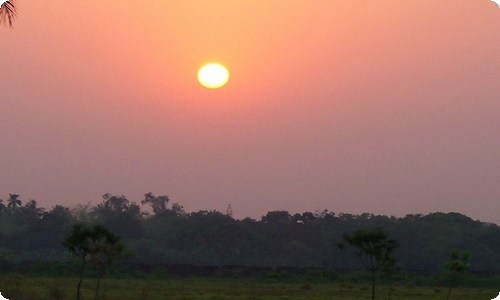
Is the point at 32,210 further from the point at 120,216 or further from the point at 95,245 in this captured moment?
the point at 95,245

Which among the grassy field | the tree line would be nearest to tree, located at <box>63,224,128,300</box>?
the grassy field

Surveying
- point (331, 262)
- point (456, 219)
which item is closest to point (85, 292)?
point (331, 262)

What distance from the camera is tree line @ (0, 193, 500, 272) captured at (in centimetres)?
8525

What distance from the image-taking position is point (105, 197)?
424 ft

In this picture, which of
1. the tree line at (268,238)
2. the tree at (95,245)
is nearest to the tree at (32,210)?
the tree line at (268,238)

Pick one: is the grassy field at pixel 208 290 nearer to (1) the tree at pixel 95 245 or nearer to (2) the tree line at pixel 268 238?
(1) the tree at pixel 95 245

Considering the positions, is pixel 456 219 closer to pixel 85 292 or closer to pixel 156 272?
pixel 156 272

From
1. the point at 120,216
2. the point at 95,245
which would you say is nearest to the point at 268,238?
the point at 120,216

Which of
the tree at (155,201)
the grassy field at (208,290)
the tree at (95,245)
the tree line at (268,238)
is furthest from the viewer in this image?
the tree at (155,201)

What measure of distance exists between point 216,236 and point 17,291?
183 ft

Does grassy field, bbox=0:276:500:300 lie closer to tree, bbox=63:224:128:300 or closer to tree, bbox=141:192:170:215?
tree, bbox=63:224:128:300

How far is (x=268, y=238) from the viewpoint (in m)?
96.6

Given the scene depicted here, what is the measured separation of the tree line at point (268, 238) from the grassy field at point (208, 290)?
24.2 meters

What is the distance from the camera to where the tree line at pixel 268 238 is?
280ft
